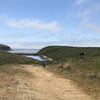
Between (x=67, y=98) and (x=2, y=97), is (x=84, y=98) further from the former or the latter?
(x=2, y=97)

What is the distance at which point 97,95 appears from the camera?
13.8 metres

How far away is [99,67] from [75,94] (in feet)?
43.2

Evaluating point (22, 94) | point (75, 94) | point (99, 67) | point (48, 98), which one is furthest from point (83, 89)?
point (99, 67)

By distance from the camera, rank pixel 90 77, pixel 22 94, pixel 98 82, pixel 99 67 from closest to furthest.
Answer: pixel 22 94
pixel 98 82
pixel 90 77
pixel 99 67

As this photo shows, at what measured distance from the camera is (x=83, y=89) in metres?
16.0

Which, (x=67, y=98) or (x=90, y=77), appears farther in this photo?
(x=90, y=77)

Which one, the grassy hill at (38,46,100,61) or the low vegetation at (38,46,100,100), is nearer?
the low vegetation at (38,46,100,100)

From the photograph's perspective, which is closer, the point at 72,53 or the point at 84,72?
the point at 84,72

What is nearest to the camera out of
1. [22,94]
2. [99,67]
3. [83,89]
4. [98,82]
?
[22,94]

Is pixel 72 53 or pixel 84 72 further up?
pixel 72 53

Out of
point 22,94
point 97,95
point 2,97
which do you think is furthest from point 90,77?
point 2,97

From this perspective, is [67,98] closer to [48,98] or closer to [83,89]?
[48,98]

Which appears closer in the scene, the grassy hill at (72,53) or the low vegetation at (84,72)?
the low vegetation at (84,72)

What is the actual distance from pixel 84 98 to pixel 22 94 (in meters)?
5.18
